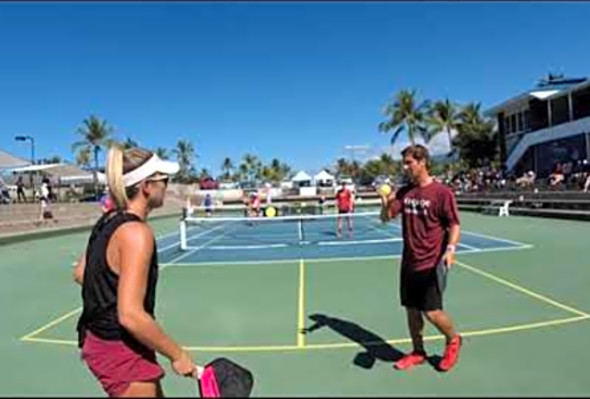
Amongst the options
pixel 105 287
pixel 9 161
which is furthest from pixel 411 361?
pixel 9 161

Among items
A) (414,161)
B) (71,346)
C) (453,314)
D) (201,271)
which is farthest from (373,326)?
(201,271)

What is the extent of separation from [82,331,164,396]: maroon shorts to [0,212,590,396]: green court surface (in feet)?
0.87

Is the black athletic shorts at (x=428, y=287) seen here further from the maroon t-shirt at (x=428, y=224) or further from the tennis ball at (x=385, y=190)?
the tennis ball at (x=385, y=190)

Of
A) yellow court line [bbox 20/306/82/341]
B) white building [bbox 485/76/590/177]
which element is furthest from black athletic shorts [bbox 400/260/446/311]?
white building [bbox 485/76/590/177]

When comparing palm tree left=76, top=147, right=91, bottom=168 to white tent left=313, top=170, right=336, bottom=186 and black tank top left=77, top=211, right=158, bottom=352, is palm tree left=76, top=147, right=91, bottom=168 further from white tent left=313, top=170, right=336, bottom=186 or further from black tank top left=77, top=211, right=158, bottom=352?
black tank top left=77, top=211, right=158, bottom=352

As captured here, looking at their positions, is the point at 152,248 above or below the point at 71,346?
above

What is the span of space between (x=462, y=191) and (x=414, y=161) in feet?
140

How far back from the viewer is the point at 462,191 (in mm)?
47562

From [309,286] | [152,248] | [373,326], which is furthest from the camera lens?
[309,286]

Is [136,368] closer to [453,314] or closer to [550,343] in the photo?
[550,343]

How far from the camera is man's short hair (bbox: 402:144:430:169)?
613cm

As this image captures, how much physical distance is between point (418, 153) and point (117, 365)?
3679 millimetres

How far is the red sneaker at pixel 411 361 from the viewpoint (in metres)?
6.21

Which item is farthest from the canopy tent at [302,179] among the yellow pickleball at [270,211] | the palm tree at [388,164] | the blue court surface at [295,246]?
the blue court surface at [295,246]
